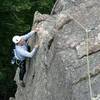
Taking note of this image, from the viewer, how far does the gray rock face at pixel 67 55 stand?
33.4ft

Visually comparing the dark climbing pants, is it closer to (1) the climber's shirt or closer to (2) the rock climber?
(2) the rock climber

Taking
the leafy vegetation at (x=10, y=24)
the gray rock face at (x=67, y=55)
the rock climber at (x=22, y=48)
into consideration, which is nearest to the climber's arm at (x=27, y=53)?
the rock climber at (x=22, y=48)

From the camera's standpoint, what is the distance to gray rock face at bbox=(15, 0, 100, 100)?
1020 cm

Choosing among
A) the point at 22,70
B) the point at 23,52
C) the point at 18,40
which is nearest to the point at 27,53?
the point at 23,52

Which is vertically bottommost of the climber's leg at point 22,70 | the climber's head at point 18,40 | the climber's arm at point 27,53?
the climber's leg at point 22,70

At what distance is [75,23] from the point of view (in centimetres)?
1201

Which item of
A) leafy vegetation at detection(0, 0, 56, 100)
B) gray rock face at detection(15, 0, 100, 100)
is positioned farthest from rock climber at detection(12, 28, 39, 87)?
leafy vegetation at detection(0, 0, 56, 100)

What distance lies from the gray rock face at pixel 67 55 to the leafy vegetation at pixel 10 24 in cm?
1182

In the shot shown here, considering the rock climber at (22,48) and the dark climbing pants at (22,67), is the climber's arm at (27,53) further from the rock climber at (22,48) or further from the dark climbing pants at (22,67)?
the dark climbing pants at (22,67)

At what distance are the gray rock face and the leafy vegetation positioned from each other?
11819 mm

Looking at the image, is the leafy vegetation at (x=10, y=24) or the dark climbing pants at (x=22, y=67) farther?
the leafy vegetation at (x=10, y=24)

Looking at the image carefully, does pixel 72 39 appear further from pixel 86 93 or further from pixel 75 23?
pixel 86 93

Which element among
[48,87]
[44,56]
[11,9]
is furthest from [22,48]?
[11,9]

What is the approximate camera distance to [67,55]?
Result: 36.1 ft
